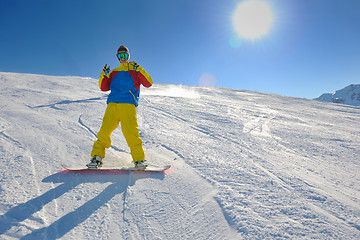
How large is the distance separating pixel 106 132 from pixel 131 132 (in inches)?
15.6

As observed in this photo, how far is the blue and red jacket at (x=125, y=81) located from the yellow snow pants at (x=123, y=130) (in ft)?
0.38

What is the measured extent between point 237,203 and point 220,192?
229 mm

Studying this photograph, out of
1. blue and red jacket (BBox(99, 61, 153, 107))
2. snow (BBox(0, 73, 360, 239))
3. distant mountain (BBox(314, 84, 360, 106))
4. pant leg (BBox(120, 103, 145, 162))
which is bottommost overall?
snow (BBox(0, 73, 360, 239))

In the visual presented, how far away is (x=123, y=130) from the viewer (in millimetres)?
2846

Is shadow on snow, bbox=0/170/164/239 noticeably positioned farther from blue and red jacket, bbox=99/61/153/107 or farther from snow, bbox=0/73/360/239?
blue and red jacket, bbox=99/61/153/107

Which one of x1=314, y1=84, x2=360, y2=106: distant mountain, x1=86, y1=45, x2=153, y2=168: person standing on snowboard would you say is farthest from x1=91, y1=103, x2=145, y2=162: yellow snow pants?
x1=314, y1=84, x2=360, y2=106: distant mountain

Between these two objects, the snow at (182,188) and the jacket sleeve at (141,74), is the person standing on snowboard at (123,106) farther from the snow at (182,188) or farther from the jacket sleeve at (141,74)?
the snow at (182,188)

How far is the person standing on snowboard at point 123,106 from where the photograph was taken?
2770 millimetres

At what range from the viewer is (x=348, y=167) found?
9.87 feet

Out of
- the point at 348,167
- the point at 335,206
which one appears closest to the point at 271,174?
the point at 335,206

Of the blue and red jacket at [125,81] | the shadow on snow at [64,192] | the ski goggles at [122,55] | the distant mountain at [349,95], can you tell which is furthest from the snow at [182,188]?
the distant mountain at [349,95]

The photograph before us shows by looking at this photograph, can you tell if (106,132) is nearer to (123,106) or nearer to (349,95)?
(123,106)

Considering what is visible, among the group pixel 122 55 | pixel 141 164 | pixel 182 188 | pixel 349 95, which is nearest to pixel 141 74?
pixel 122 55

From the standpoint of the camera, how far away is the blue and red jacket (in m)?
2.96
